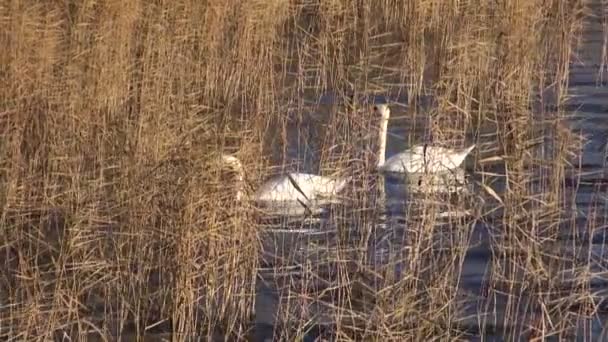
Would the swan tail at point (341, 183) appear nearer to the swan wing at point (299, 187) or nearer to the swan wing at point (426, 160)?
the swan wing at point (299, 187)

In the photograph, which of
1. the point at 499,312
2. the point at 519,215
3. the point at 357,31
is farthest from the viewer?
the point at 357,31

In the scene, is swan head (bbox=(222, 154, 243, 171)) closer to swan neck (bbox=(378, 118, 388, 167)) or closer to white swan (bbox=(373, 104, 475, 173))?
white swan (bbox=(373, 104, 475, 173))

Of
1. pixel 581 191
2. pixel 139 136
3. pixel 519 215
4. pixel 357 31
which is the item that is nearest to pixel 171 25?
pixel 357 31

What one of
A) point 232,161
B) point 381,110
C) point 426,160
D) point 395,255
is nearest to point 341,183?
point 426,160

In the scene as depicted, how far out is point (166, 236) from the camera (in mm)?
6066

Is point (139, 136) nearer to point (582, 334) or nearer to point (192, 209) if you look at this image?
point (192, 209)

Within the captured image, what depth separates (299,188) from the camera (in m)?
7.21

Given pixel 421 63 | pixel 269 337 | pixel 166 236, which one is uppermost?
pixel 421 63

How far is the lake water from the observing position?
5.86 metres

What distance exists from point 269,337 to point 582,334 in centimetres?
128

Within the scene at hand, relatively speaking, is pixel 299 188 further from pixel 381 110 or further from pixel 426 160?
pixel 381 110

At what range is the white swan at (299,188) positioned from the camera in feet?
22.9

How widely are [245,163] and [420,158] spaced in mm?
1343

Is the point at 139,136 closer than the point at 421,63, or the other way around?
the point at 139,136
